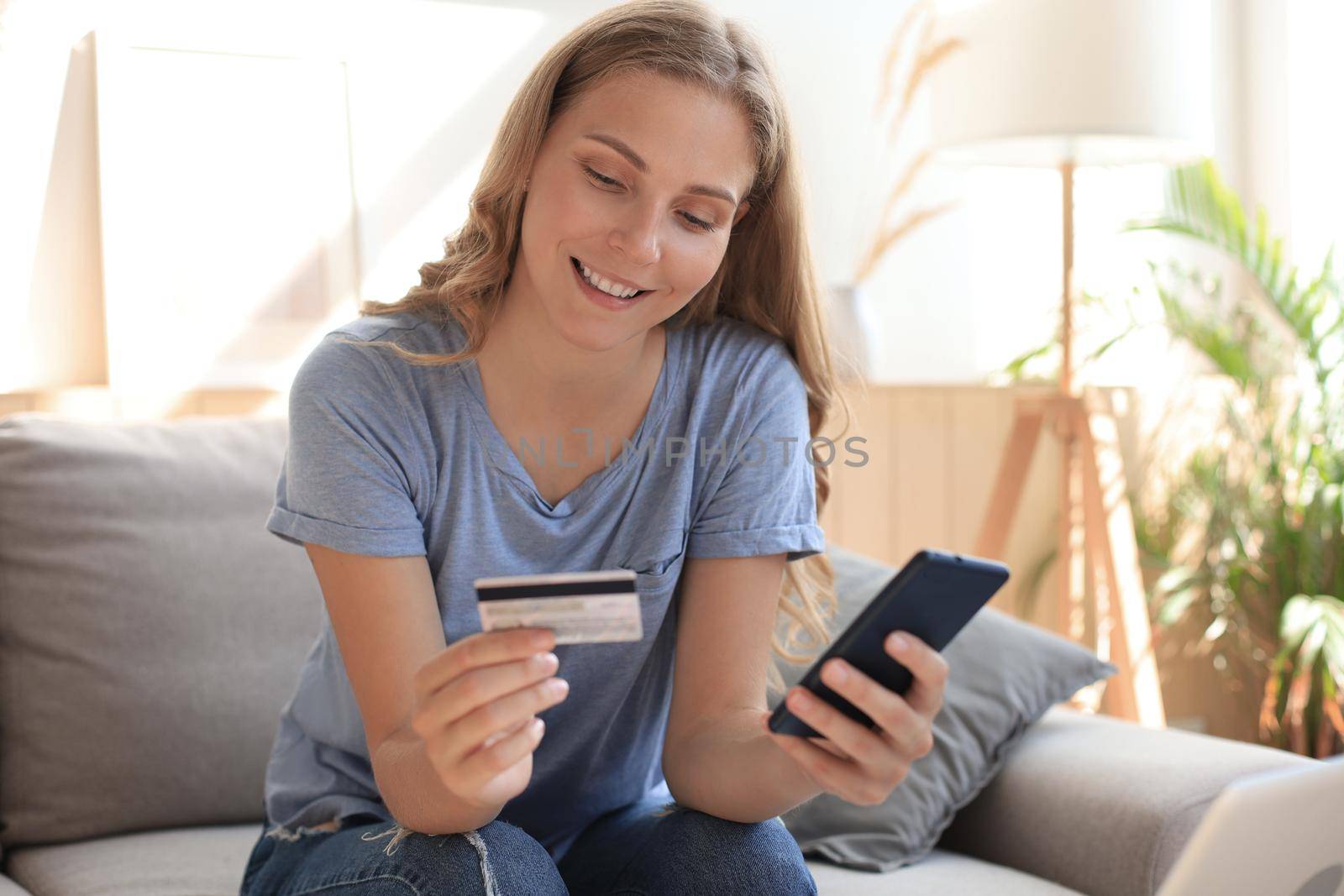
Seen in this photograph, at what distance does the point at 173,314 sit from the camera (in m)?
2.12

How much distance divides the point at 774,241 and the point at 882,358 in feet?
5.50

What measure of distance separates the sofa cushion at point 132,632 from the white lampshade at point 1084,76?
4.76 ft

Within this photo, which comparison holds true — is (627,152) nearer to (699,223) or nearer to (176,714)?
(699,223)

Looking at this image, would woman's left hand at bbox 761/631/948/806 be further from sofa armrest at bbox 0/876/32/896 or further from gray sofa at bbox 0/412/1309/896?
sofa armrest at bbox 0/876/32/896

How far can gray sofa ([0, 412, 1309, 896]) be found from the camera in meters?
1.47

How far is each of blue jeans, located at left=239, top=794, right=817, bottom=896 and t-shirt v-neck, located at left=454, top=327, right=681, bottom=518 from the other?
0.31 meters

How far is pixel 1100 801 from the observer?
1460 mm

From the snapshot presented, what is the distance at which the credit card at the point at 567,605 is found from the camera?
835 millimetres

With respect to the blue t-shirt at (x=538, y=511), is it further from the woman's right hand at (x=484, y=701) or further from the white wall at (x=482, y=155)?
the white wall at (x=482, y=155)

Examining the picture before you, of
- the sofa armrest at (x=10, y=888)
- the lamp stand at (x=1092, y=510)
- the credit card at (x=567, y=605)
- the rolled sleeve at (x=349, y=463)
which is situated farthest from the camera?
the lamp stand at (x=1092, y=510)

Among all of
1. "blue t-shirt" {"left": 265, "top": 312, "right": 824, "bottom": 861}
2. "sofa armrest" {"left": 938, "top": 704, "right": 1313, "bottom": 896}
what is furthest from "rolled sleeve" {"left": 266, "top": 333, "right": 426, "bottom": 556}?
"sofa armrest" {"left": 938, "top": 704, "right": 1313, "bottom": 896}

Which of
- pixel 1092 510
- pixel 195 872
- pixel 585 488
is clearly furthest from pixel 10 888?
pixel 1092 510

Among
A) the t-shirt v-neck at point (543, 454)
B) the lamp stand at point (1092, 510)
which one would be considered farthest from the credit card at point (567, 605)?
the lamp stand at point (1092, 510)

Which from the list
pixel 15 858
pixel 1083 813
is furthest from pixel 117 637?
pixel 1083 813
